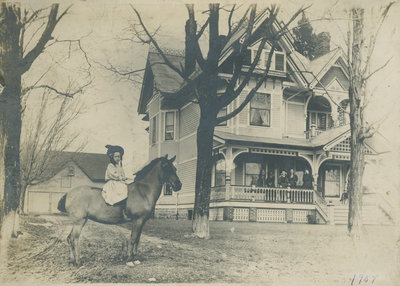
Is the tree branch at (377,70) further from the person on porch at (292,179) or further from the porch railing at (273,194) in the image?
the porch railing at (273,194)

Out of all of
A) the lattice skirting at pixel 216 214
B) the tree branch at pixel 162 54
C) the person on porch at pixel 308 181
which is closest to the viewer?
the tree branch at pixel 162 54

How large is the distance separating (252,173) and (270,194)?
0.54m

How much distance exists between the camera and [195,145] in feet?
28.5

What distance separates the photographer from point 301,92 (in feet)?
31.9

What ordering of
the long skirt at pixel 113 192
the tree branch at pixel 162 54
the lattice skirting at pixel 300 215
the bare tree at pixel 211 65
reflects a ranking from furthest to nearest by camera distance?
1. the lattice skirting at pixel 300 215
2. the bare tree at pixel 211 65
3. the tree branch at pixel 162 54
4. the long skirt at pixel 113 192

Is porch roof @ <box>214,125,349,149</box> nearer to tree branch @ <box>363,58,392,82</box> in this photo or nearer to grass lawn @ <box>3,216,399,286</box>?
tree branch @ <box>363,58,392,82</box>

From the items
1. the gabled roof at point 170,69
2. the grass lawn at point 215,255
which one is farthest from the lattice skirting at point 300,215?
the gabled roof at point 170,69

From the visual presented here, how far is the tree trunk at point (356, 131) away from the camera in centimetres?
911

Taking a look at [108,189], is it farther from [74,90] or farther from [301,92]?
[301,92]

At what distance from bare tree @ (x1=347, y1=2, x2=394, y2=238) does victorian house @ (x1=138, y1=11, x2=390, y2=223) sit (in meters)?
0.16

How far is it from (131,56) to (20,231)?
375 cm

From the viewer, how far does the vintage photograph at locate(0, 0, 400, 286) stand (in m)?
8.20

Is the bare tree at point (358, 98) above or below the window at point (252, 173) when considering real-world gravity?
above

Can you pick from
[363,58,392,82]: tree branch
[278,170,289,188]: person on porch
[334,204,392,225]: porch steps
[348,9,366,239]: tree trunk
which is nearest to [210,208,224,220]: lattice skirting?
[278,170,289,188]: person on porch
